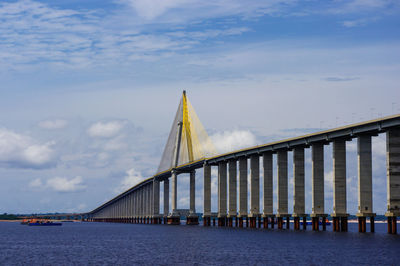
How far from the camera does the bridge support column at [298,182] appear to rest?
4643 inches

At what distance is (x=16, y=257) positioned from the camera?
81938mm

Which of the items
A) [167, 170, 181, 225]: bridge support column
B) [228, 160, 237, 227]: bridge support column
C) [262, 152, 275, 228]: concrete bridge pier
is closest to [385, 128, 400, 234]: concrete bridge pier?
[262, 152, 275, 228]: concrete bridge pier

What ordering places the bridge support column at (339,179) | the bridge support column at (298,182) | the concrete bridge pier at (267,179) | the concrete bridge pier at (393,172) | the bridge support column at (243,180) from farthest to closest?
the bridge support column at (243,180) → the concrete bridge pier at (267,179) → the bridge support column at (298,182) → the bridge support column at (339,179) → the concrete bridge pier at (393,172)

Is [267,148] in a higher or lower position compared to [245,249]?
higher

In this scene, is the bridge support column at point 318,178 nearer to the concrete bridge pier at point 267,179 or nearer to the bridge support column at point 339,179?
the bridge support column at point 339,179

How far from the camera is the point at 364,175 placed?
97.7 metres

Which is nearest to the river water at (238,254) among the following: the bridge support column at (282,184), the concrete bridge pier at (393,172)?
the concrete bridge pier at (393,172)

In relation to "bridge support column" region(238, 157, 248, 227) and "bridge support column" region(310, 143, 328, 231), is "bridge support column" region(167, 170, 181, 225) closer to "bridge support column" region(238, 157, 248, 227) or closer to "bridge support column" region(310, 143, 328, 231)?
"bridge support column" region(238, 157, 248, 227)

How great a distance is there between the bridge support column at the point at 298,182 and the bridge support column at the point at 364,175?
19.8 m

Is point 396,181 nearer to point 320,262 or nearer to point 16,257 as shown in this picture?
point 320,262

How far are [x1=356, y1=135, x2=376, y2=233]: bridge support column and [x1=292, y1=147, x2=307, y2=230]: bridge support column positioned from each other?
1981cm

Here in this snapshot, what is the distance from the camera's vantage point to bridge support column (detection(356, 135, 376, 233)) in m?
97.7

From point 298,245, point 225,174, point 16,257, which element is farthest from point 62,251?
point 225,174

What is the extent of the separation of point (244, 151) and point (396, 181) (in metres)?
52.3
